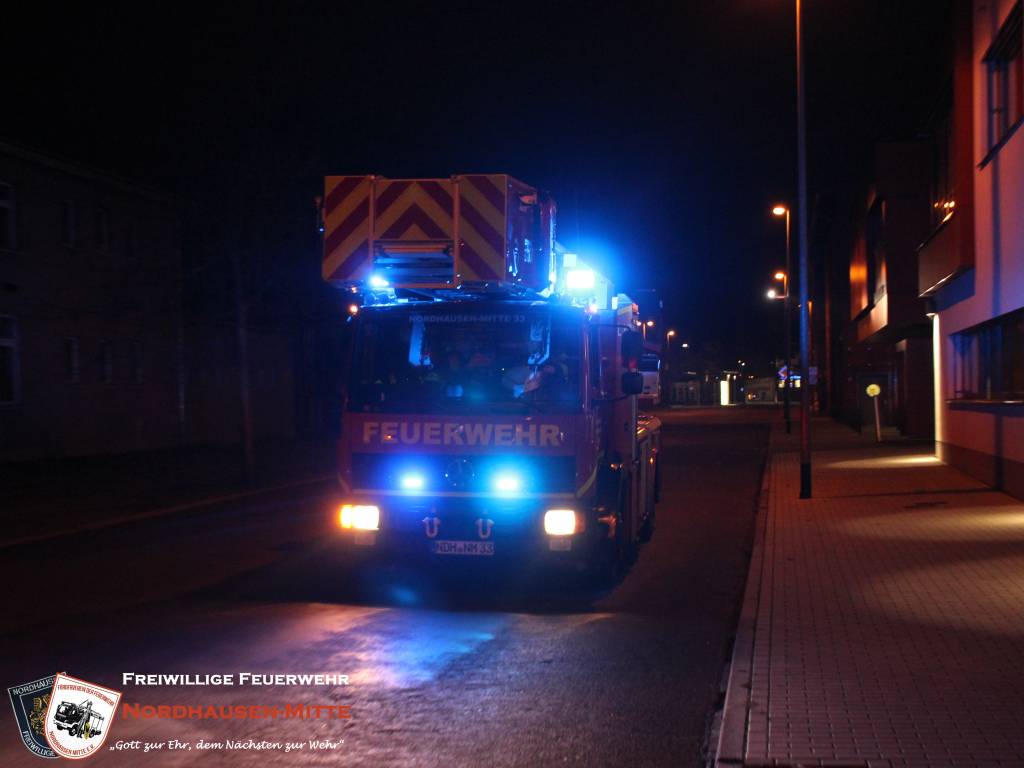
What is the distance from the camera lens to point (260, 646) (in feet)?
24.5

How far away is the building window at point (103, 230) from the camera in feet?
89.0

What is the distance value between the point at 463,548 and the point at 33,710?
4035 millimetres

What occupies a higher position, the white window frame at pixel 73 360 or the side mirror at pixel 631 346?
→ the white window frame at pixel 73 360

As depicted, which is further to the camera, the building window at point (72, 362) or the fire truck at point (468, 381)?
the building window at point (72, 362)

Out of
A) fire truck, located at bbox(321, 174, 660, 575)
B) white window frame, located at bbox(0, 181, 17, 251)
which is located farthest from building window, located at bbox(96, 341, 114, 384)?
fire truck, located at bbox(321, 174, 660, 575)

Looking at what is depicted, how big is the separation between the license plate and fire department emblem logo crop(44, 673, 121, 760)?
3462 mm

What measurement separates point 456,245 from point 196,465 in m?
17.4

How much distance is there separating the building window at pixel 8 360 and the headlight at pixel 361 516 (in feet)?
56.2

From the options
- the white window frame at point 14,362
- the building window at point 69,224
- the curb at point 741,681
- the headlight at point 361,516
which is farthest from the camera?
the building window at point 69,224

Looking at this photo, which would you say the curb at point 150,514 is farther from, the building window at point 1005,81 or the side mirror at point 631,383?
the building window at point 1005,81

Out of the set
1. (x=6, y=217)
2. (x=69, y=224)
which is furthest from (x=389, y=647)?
(x=69, y=224)

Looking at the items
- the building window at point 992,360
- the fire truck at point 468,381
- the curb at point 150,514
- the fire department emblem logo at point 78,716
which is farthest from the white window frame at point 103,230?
the fire department emblem logo at point 78,716

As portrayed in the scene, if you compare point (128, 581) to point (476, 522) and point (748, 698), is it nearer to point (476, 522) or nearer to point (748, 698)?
point (476, 522)

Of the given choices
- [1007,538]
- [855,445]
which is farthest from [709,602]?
[855,445]
